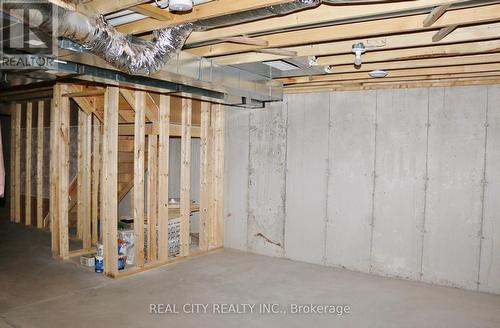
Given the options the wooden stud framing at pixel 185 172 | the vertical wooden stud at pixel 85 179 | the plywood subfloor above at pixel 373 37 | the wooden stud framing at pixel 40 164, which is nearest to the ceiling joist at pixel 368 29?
the plywood subfloor above at pixel 373 37

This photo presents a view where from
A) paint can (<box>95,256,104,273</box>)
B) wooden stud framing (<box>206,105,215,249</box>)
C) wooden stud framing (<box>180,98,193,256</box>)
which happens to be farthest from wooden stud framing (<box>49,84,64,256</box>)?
wooden stud framing (<box>206,105,215,249</box>)

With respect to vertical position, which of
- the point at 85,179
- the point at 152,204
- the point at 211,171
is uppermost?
the point at 211,171

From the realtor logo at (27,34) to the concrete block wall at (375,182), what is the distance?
119 inches

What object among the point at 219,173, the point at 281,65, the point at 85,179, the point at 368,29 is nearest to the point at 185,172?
the point at 219,173

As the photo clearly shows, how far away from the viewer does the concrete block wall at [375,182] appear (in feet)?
12.8

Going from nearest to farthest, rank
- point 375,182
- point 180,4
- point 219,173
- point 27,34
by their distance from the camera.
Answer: point 180,4 → point 27,34 → point 375,182 → point 219,173

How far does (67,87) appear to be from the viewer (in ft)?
15.0

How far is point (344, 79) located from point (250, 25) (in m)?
1.77

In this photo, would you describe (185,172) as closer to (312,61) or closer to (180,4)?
(312,61)

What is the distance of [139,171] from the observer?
4137 millimetres

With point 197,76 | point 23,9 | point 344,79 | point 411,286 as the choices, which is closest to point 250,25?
point 197,76

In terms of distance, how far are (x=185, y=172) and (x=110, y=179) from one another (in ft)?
3.32

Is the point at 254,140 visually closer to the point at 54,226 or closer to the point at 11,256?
the point at 54,226

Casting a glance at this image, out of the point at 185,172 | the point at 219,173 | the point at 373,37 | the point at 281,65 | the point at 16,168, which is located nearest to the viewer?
the point at 373,37
